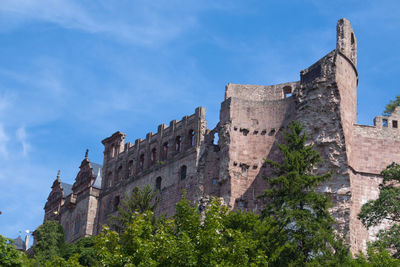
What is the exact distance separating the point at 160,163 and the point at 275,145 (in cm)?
1399

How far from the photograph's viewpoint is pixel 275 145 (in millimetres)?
64000

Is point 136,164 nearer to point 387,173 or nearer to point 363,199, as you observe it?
point 363,199

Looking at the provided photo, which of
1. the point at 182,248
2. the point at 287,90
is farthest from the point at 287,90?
the point at 182,248

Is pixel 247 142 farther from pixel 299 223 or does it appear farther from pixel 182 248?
pixel 182 248

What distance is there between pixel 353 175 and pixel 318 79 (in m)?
8.34

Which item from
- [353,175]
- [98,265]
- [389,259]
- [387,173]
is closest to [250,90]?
[353,175]

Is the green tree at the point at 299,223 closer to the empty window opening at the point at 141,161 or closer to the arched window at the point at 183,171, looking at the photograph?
the arched window at the point at 183,171

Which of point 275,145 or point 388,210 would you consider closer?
point 388,210

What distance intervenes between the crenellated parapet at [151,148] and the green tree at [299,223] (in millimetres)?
21647

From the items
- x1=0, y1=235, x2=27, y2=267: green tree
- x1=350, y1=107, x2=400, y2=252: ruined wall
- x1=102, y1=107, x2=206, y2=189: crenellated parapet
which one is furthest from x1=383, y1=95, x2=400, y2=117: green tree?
x1=0, y1=235, x2=27, y2=267: green tree

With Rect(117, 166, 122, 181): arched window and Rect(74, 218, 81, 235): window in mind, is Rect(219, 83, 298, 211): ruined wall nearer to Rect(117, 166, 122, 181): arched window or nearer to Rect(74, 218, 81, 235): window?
Rect(117, 166, 122, 181): arched window

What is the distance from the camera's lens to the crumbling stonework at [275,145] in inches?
2311

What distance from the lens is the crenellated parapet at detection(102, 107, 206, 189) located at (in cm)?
7144

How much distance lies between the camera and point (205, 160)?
67.1 m
